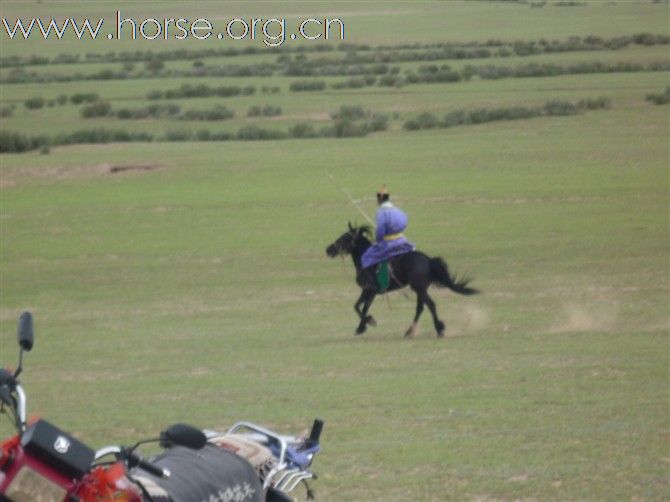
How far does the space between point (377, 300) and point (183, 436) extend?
17411 mm

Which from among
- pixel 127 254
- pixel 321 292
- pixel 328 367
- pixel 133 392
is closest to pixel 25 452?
pixel 133 392

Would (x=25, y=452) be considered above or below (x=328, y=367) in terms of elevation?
above

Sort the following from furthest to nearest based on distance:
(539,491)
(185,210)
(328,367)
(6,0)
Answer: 1. (6,0)
2. (185,210)
3. (328,367)
4. (539,491)

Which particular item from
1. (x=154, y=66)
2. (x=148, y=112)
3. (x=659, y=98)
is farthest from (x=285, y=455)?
(x=154, y=66)

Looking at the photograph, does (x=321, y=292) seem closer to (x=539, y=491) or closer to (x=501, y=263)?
(x=501, y=263)

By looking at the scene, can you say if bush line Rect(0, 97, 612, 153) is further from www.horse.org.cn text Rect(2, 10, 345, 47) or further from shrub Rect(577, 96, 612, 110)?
www.horse.org.cn text Rect(2, 10, 345, 47)

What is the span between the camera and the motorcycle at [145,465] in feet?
14.1

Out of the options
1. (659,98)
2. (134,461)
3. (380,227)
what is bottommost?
(659,98)

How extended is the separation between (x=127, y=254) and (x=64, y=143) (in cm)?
1919

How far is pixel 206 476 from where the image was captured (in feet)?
17.7

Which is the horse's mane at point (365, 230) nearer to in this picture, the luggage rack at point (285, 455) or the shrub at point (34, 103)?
the luggage rack at point (285, 455)

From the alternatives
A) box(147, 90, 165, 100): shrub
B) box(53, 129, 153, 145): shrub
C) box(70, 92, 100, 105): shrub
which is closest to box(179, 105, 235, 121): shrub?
box(53, 129, 153, 145): shrub

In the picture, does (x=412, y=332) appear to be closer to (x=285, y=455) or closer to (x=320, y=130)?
(x=285, y=455)

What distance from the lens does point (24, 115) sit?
2224 inches
